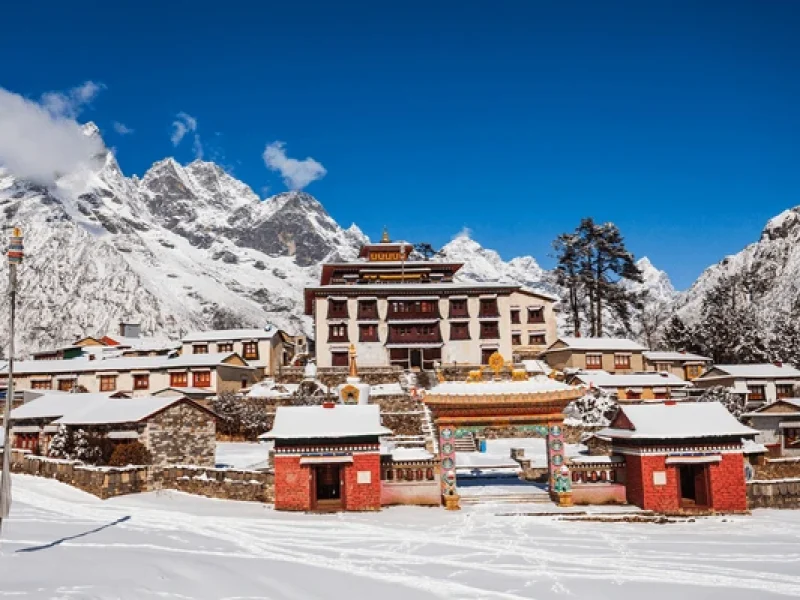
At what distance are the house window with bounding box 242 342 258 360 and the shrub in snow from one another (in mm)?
27740

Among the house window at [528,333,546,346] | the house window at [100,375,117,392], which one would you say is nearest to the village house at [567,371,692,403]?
the house window at [528,333,546,346]

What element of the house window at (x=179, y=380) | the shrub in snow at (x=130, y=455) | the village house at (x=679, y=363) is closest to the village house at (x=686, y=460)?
the shrub in snow at (x=130, y=455)

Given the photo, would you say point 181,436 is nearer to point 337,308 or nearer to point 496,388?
point 496,388

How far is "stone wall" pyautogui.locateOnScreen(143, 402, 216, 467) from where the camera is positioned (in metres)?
28.2

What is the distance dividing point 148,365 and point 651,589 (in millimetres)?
43302

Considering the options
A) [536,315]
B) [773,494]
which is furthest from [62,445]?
[536,315]

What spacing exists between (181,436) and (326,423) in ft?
34.5

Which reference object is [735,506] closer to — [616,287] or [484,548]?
[484,548]

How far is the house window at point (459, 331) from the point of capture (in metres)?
52.7

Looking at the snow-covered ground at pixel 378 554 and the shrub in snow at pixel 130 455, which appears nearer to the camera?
the snow-covered ground at pixel 378 554

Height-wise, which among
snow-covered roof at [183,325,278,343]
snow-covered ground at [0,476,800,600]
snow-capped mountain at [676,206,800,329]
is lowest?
snow-covered ground at [0,476,800,600]

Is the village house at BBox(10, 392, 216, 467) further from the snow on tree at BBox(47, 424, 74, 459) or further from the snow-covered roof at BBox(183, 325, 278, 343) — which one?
the snow-covered roof at BBox(183, 325, 278, 343)

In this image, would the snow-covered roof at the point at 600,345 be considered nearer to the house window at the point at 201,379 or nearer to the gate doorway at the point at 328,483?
the house window at the point at 201,379

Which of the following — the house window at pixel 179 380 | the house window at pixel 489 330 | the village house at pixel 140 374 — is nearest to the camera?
the village house at pixel 140 374
